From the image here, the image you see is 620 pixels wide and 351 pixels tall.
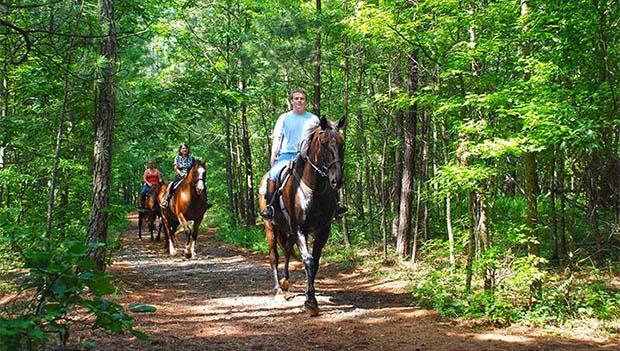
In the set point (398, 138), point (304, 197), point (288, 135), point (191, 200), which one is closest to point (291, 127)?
point (288, 135)

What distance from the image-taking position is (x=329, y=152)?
22.3ft

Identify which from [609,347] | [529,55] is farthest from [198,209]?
[609,347]

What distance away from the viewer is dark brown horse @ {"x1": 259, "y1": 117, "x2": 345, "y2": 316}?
22.4 ft

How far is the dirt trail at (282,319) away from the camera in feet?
17.7

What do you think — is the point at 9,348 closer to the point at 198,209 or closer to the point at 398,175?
the point at 198,209

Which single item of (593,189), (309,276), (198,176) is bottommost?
(309,276)

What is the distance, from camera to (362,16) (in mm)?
8531

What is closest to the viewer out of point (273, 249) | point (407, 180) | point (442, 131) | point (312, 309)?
point (312, 309)

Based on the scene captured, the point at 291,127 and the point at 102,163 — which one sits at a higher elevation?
the point at 291,127

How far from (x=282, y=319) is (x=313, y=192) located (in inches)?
72.3

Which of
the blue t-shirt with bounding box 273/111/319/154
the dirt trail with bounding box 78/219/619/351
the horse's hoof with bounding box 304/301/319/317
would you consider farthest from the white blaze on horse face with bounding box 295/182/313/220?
the dirt trail with bounding box 78/219/619/351

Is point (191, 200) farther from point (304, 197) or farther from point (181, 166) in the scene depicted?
point (304, 197)

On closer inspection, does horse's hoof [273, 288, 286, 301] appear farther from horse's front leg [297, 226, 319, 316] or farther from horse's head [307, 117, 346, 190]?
horse's head [307, 117, 346, 190]

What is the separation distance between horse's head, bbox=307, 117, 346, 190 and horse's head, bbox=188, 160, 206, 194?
6.56 m
